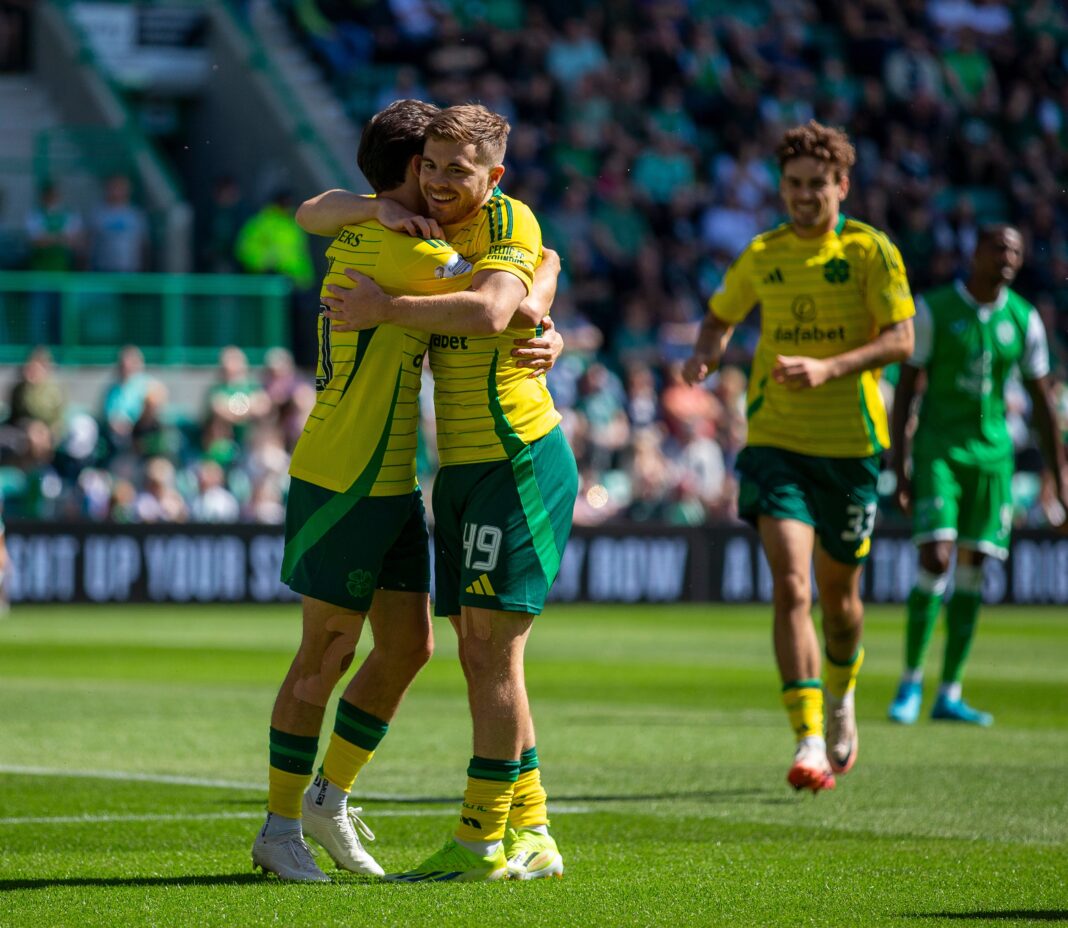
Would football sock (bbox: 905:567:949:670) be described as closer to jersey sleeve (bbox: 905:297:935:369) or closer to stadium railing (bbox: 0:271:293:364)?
jersey sleeve (bbox: 905:297:935:369)

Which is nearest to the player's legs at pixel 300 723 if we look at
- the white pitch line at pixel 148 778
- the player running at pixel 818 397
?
the white pitch line at pixel 148 778

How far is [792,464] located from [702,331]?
2.20ft

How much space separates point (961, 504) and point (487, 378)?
5.87m

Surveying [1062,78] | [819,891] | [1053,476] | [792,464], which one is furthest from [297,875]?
[1062,78]

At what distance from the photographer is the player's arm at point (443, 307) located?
230 inches

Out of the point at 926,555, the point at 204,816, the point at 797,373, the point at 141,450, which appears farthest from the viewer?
the point at 141,450

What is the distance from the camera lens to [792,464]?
863 centimetres

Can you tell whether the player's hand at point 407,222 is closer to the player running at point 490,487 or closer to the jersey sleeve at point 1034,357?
the player running at point 490,487

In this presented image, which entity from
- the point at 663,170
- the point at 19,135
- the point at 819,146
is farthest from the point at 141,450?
the point at 819,146

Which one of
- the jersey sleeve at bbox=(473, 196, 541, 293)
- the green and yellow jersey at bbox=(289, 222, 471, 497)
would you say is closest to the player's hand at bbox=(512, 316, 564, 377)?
the jersey sleeve at bbox=(473, 196, 541, 293)

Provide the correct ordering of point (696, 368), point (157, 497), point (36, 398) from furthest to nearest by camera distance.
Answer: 1. point (157, 497)
2. point (36, 398)
3. point (696, 368)

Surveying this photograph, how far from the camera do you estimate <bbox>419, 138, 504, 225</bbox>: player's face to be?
595cm

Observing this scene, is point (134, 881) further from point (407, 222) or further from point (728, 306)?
point (728, 306)

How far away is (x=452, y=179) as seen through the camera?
5.99 metres
